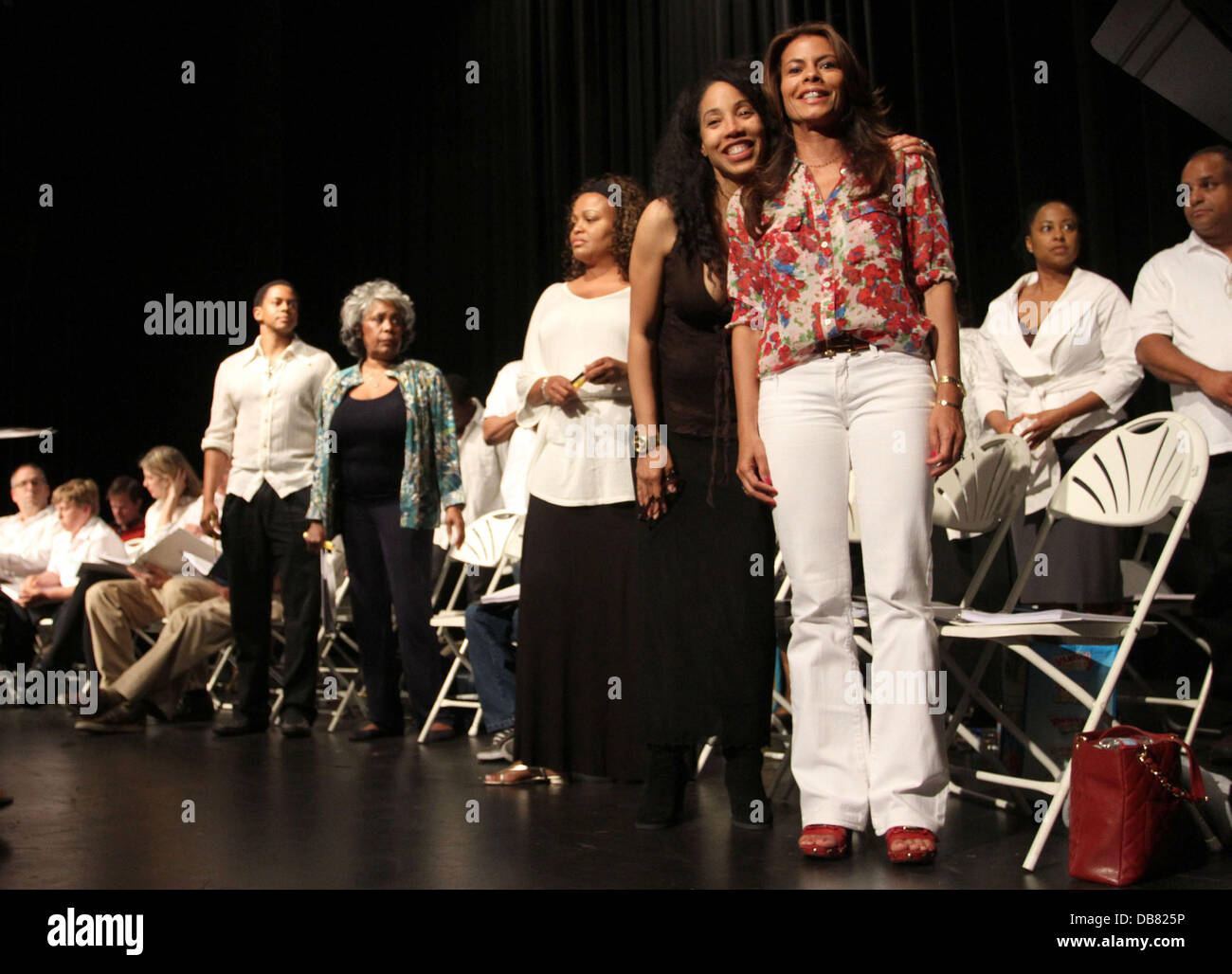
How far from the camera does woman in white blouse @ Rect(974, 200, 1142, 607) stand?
3264 mm

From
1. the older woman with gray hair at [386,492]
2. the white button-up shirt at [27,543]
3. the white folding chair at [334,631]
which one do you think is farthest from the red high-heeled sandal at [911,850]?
the white button-up shirt at [27,543]

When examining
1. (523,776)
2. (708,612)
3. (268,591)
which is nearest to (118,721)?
(268,591)

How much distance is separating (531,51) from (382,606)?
3.48 meters

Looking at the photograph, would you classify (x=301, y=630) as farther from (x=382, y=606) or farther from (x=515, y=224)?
(x=515, y=224)

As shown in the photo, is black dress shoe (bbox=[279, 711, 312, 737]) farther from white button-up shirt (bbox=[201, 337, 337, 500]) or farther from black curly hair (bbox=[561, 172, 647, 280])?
black curly hair (bbox=[561, 172, 647, 280])

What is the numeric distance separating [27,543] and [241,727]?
8.30ft

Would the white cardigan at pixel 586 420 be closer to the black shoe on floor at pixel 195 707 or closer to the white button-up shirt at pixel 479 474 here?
the white button-up shirt at pixel 479 474

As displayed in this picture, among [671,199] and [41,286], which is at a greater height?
[41,286]

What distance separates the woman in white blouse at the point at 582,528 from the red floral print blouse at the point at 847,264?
76 centimetres

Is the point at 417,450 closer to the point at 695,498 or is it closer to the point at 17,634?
the point at 695,498

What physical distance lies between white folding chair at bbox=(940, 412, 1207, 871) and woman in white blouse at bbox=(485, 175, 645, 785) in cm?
90

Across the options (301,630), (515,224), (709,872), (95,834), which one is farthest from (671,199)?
(515,224)

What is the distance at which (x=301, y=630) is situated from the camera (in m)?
4.40

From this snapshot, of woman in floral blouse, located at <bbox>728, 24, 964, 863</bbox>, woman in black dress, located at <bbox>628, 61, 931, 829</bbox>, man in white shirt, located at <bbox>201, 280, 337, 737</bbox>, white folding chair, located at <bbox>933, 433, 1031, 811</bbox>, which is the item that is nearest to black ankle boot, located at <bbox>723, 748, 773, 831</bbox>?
woman in black dress, located at <bbox>628, 61, 931, 829</bbox>
